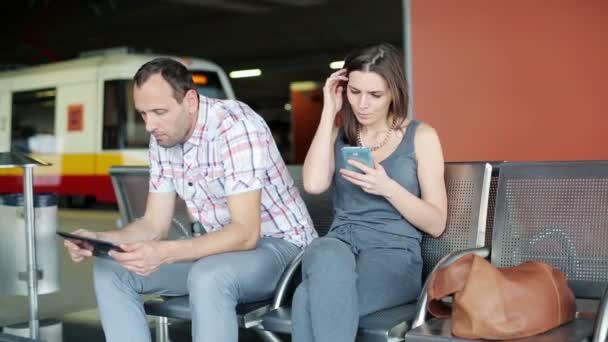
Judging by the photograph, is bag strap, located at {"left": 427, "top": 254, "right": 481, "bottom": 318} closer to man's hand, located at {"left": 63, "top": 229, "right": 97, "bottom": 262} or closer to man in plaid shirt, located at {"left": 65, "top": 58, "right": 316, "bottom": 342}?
man in plaid shirt, located at {"left": 65, "top": 58, "right": 316, "bottom": 342}

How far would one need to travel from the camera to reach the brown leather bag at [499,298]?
2146 mm

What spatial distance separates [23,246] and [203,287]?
3.22 m

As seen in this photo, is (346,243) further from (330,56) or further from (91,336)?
(330,56)

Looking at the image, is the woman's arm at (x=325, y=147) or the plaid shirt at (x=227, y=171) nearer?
the plaid shirt at (x=227, y=171)

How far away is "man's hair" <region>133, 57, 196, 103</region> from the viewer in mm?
2762

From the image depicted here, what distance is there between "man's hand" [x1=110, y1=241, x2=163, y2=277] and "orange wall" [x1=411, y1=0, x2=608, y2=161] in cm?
346

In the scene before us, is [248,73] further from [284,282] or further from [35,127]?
[284,282]

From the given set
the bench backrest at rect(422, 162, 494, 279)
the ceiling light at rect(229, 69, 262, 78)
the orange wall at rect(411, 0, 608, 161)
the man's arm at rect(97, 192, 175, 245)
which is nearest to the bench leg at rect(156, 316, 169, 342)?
the man's arm at rect(97, 192, 175, 245)

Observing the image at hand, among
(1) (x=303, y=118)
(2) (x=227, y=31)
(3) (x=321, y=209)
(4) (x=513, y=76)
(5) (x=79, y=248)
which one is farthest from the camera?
(1) (x=303, y=118)

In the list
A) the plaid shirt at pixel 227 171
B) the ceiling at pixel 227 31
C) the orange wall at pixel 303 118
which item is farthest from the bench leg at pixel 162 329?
the orange wall at pixel 303 118

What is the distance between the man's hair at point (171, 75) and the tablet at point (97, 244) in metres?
0.57

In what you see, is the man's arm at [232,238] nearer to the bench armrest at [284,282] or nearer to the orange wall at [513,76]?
the bench armrest at [284,282]

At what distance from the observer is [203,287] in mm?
2477

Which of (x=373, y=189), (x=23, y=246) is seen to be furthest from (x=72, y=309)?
(x=373, y=189)
